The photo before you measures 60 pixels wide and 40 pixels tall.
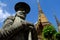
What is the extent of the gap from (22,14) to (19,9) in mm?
155

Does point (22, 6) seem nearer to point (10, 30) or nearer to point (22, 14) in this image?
point (22, 14)

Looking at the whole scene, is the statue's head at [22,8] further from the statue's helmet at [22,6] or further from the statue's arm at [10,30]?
the statue's arm at [10,30]

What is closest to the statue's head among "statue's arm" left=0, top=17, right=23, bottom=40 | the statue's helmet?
the statue's helmet

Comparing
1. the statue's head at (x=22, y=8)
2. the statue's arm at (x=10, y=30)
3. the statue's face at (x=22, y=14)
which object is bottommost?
the statue's arm at (x=10, y=30)

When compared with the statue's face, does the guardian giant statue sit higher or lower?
lower

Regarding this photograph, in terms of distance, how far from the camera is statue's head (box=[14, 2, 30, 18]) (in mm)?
4758

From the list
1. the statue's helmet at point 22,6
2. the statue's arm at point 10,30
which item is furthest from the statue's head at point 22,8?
the statue's arm at point 10,30

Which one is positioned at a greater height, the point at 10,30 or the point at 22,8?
the point at 22,8

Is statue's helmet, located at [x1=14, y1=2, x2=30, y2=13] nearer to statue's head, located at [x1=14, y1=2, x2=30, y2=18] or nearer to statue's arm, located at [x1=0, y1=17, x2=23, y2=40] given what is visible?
statue's head, located at [x1=14, y1=2, x2=30, y2=18]

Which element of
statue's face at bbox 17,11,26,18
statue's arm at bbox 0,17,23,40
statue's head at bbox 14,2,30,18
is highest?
statue's head at bbox 14,2,30,18

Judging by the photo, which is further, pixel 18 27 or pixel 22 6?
pixel 22 6

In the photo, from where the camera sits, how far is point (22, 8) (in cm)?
482

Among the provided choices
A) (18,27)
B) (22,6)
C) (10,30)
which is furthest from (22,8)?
(10,30)

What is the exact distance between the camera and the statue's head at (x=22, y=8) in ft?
15.6
